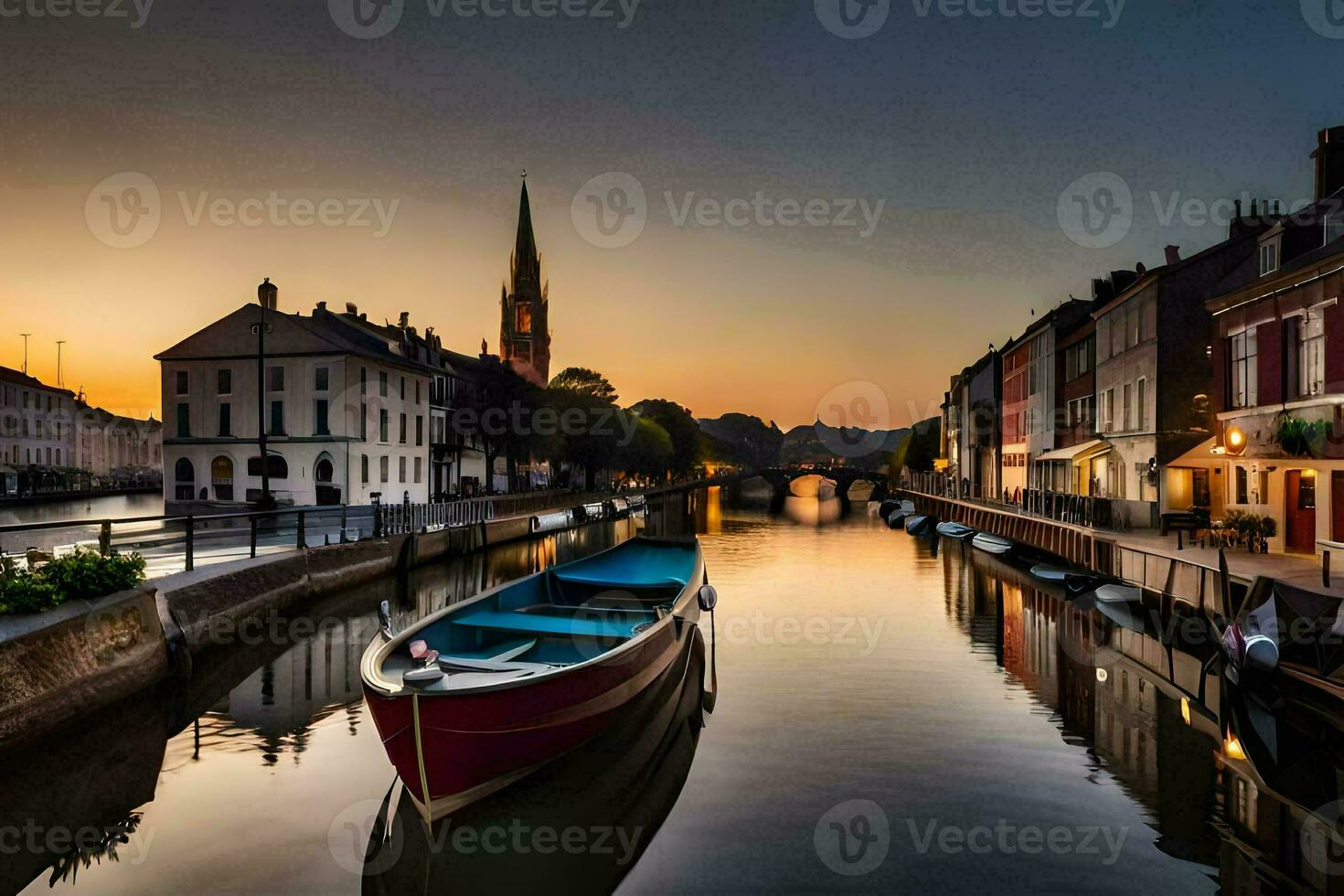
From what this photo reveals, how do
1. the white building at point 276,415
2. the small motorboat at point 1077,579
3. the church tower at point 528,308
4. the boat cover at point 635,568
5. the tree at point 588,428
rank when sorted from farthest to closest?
the church tower at point 528,308
the tree at point 588,428
the white building at point 276,415
the small motorboat at point 1077,579
the boat cover at point 635,568

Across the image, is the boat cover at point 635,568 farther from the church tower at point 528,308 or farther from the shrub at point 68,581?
the church tower at point 528,308

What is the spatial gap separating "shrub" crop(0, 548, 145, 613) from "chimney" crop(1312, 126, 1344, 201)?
35092 mm

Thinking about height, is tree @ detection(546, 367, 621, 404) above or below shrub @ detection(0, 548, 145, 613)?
above

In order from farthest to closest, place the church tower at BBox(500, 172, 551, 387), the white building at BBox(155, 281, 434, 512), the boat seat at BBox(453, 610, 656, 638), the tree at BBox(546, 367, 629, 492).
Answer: the church tower at BBox(500, 172, 551, 387) < the tree at BBox(546, 367, 629, 492) < the white building at BBox(155, 281, 434, 512) < the boat seat at BBox(453, 610, 656, 638)

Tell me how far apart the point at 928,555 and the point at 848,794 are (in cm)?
3505

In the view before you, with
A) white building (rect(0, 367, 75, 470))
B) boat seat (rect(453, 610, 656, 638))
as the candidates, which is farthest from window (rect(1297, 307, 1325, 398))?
white building (rect(0, 367, 75, 470))

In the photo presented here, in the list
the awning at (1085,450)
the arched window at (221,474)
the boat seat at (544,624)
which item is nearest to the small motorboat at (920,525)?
the awning at (1085,450)

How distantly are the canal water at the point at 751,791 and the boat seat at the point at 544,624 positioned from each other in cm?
142

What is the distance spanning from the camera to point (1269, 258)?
25719 millimetres

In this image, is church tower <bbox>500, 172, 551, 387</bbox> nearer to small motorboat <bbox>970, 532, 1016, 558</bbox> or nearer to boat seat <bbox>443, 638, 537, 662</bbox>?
small motorboat <bbox>970, 532, 1016, 558</bbox>

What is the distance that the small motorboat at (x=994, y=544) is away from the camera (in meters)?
40.8

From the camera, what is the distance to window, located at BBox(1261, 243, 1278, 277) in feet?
82.6

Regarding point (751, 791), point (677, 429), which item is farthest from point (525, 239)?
point (751, 791)

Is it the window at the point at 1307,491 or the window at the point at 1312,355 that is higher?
the window at the point at 1312,355
